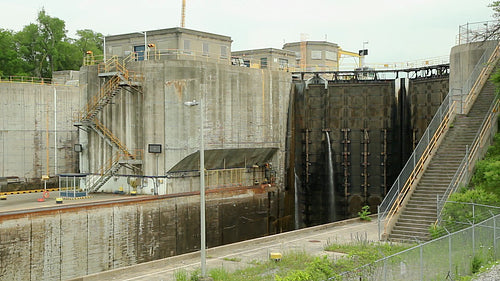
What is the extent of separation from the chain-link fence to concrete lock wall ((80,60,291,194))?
55.7ft

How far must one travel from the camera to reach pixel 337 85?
3700cm

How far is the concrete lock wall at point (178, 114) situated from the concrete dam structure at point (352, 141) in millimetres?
3790

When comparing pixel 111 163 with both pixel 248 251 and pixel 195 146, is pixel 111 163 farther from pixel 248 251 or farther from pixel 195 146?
pixel 248 251

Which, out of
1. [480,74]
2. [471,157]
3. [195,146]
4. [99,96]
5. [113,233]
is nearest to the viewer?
[471,157]

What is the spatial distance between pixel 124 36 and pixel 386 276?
29678 mm

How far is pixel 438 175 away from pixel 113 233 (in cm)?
1601

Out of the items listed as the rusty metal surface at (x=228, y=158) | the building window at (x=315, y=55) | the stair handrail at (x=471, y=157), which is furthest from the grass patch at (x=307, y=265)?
the building window at (x=315, y=55)

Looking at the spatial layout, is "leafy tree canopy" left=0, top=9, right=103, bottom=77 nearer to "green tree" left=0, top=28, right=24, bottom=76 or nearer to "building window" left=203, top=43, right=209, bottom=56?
"green tree" left=0, top=28, right=24, bottom=76

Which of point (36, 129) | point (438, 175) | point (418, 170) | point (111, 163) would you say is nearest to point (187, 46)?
point (111, 163)

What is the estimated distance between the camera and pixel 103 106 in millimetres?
32656

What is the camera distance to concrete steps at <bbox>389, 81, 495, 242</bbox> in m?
22.4

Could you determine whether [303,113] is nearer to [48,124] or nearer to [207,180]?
[207,180]

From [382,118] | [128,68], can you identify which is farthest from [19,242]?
[382,118]

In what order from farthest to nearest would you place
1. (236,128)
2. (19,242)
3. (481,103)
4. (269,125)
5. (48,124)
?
(48,124) → (269,125) → (236,128) → (481,103) → (19,242)
